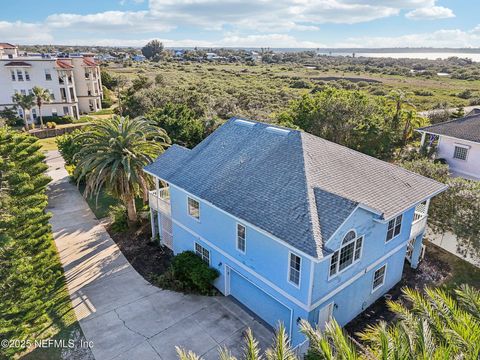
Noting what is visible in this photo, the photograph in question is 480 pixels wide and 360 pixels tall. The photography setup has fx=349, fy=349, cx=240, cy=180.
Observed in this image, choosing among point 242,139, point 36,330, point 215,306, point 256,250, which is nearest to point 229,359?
point 256,250

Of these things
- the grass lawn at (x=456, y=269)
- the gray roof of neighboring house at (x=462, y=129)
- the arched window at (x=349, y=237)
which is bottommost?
the grass lawn at (x=456, y=269)

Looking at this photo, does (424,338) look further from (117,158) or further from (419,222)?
(117,158)

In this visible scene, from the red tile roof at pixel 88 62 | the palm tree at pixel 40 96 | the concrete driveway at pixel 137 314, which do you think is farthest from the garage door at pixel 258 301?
the red tile roof at pixel 88 62

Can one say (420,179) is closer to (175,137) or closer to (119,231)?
(119,231)

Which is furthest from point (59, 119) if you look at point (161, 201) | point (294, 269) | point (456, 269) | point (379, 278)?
point (456, 269)

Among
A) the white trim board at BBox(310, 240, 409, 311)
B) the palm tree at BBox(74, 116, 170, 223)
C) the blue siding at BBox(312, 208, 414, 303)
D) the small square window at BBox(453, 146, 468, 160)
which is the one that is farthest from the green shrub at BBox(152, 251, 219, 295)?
the small square window at BBox(453, 146, 468, 160)

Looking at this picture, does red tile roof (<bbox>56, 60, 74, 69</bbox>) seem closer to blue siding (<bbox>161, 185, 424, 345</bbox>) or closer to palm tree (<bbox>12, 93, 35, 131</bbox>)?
palm tree (<bbox>12, 93, 35, 131</bbox>)

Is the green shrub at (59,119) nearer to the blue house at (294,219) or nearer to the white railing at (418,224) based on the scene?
the blue house at (294,219)
